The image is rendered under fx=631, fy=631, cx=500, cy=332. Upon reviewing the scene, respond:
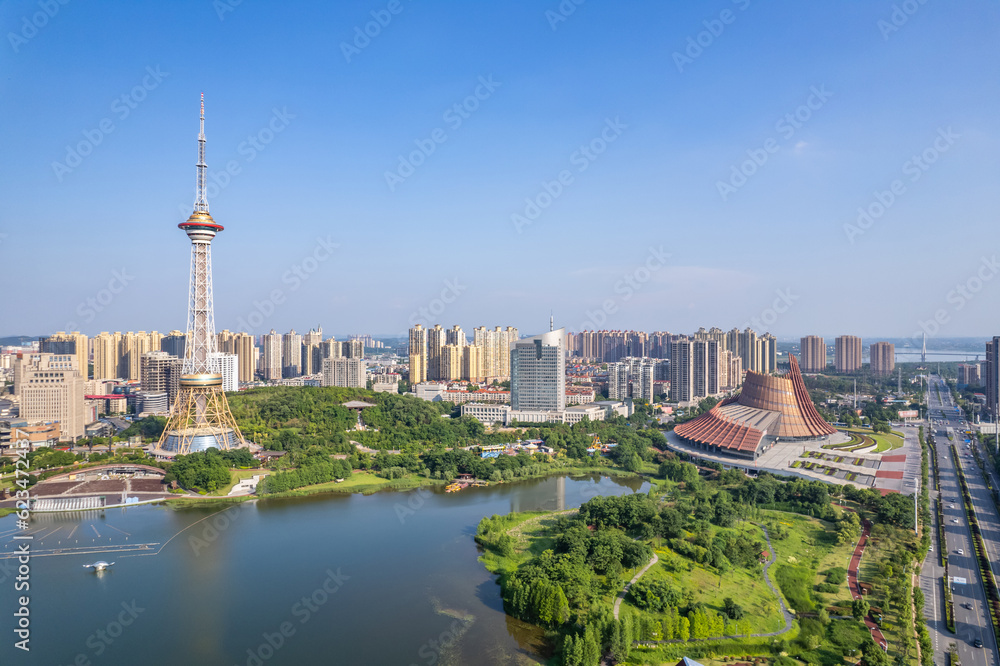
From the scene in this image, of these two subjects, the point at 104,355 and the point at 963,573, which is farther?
the point at 104,355

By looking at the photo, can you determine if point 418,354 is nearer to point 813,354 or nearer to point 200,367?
point 200,367

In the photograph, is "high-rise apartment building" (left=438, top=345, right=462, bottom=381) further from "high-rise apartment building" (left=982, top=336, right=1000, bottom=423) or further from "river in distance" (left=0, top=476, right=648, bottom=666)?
"high-rise apartment building" (left=982, top=336, right=1000, bottom=423)

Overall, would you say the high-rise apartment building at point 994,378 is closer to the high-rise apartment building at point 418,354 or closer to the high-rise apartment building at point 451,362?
the high-rise apartment building at point 451,362

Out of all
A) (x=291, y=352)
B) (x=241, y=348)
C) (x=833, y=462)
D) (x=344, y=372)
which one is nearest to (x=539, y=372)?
(x=833, y=462)

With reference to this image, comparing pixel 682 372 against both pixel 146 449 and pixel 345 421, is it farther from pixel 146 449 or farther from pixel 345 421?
pixel 146 449

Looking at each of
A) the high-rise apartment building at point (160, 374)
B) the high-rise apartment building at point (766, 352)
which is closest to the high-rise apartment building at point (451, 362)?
the high-rise apartment building at point (160, 374)

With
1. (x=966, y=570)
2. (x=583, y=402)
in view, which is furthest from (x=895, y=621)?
(x=583, y=402)
